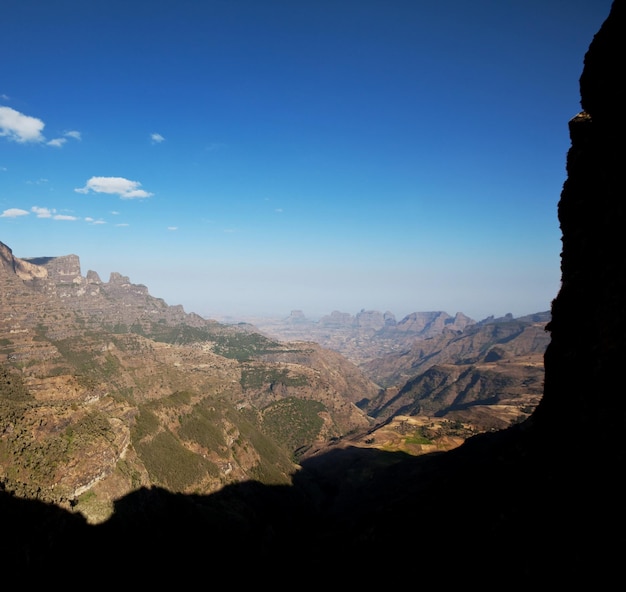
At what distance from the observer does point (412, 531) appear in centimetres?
7744

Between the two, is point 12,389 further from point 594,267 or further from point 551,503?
point 594,267

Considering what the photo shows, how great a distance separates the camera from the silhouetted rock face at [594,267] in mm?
40062

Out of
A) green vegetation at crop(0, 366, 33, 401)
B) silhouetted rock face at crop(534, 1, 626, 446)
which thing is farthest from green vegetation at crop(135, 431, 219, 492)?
silhouetted rock face at crop(534, 1, 626, 446)

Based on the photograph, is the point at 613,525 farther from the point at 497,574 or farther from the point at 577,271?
the point at 577,271

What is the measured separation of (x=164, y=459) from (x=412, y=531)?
387 feet

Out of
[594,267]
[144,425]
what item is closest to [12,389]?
[144,425]

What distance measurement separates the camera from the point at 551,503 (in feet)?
142

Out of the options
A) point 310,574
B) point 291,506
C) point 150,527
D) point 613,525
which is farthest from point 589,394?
point 291,506

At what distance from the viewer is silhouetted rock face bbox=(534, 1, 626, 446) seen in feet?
131

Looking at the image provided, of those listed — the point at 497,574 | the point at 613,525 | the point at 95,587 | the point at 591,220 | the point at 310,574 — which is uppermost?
the point at 591,220

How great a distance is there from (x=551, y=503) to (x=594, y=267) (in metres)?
28.8

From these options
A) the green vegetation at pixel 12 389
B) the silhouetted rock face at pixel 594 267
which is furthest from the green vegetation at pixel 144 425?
the silhouetted rock face at pixel 594 267

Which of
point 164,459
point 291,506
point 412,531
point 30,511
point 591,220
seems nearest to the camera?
point 591,220

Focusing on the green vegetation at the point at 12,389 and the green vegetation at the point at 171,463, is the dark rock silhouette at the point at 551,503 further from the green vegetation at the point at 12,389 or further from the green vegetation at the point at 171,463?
the green vegetation at the point at 12,389
